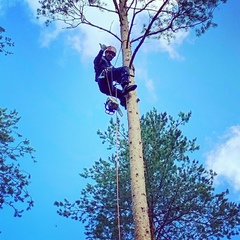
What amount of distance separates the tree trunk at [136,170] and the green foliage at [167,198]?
431cm

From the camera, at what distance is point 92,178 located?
36.1ft

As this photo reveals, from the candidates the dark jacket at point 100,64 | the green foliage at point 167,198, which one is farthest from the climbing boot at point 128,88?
the green foliage at point 167,198

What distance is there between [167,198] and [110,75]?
514cm

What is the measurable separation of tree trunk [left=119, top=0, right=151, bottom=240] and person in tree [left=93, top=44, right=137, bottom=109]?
148 millimetres

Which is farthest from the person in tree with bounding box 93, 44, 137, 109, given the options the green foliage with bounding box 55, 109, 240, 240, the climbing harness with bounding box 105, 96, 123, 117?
the green foliage with bounding box 55, 109, 240, 240

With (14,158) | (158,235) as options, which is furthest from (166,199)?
(14,158)

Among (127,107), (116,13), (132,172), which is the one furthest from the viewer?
(116,13)

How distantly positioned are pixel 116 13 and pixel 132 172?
328 centimetres

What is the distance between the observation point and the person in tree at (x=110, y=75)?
203 inches

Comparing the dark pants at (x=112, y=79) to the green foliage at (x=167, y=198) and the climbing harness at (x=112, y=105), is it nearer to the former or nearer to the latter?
the climbing harness at (x=112, y=105)

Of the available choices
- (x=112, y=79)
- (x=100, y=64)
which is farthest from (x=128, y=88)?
(x=100, y=64)

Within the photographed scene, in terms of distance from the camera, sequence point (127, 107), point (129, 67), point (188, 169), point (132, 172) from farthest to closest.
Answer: point (188, 169), point (129, 67), point (127, 107), point (132, 172)

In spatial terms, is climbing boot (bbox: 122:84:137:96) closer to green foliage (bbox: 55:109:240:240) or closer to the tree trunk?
the tree trunk

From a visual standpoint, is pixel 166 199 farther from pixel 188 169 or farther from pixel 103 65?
pixel 103 65
